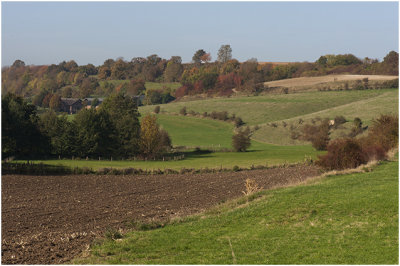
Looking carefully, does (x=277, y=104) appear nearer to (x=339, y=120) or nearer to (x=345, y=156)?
(x=339, y=120)

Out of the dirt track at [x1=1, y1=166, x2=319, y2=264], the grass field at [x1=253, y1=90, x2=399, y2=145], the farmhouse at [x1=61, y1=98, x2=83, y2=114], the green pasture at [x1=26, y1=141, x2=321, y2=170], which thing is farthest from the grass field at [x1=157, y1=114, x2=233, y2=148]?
the dirt track at [x1=1, y1=166, x2=319, y2=264]

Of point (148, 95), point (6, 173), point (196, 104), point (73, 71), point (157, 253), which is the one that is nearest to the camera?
point (157, 253)

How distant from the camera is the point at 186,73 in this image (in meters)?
158

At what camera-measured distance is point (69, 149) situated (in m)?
60.2

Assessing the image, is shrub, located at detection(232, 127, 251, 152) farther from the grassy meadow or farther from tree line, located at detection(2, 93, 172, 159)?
tree line, located at detection(2, 93, 172, 159)

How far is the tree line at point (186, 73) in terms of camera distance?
13812 cm

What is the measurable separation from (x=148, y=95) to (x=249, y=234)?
12571cm

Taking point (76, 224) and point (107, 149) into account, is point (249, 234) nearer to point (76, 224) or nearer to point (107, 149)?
point (76, 224)

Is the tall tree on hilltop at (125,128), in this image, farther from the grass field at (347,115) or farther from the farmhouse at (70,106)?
the farmhouse at (70,106)

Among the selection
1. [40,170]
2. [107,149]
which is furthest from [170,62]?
[40,170]

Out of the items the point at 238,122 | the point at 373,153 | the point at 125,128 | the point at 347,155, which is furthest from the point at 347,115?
the point at 347,155

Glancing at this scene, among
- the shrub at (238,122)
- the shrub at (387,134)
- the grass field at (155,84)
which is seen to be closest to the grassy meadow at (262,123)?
the shrub at (238,122)

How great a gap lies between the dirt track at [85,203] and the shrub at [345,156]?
193cm

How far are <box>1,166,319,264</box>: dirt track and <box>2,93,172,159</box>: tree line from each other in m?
17.2
